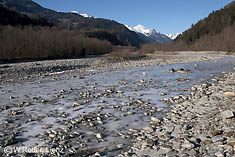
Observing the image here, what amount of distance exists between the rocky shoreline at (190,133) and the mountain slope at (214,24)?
108409 millimetres

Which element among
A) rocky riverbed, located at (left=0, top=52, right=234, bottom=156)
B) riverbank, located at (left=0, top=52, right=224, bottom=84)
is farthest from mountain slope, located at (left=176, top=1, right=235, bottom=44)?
rocky riverbed, located at (left=0, top=52, right=234, bottom=156)

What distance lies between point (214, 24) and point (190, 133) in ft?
404

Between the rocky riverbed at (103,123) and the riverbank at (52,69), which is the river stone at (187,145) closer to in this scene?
the rocky riverbed at (103,123)

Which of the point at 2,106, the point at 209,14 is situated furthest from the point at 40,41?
the point at 209,14

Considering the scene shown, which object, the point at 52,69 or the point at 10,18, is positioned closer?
the point at 52,69

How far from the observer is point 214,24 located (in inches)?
4432

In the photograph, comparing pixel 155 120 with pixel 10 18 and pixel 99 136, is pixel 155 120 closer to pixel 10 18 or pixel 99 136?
pixel 99 136

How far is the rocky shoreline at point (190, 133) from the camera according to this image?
152 inches

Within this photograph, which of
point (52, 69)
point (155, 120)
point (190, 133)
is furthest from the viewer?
point (52, 69)

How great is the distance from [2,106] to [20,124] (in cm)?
238

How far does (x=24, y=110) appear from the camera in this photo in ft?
23.2

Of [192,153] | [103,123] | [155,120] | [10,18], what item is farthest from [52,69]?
[10,18]

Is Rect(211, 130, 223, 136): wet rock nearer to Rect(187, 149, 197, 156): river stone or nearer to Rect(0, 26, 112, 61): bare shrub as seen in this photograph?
Rect(187, 149, 197, 156): river stone

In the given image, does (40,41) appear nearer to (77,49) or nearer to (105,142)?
(77,49)
